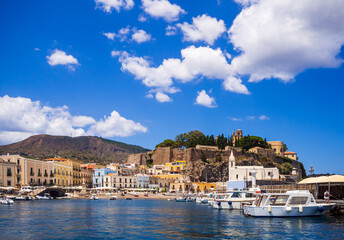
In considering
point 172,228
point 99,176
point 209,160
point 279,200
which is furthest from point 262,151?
point 172,228

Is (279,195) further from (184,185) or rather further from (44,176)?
(184,185)

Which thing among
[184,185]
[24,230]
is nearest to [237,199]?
[24,230]

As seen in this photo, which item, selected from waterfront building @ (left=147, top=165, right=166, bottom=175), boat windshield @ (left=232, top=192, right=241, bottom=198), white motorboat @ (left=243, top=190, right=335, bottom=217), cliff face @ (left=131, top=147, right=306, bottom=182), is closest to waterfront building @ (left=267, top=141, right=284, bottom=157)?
cliff face @ (left=131, top=147, right=306, bottom=182)

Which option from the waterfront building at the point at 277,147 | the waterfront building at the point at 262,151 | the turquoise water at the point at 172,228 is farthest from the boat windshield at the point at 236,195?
the waterfront building at the point at 277,147

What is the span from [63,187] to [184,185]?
31.1 m

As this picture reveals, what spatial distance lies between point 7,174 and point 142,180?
3637 cm

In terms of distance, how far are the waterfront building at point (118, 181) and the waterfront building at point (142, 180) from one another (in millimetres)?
948

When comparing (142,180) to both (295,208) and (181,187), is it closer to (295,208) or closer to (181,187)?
(181,187)

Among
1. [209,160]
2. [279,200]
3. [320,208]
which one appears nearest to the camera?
[320,208]

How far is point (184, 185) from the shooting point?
96375 mm

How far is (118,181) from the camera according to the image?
93.6 metres

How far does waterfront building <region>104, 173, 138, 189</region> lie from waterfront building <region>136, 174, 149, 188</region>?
0.95m

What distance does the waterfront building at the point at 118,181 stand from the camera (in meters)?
92.6

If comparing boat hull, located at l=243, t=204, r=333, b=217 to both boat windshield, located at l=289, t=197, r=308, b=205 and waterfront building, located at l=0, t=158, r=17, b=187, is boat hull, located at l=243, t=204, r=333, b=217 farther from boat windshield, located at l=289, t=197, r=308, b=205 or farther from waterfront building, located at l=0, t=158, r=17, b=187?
waterfront building, located at l=0, t=158, r=17, b=187
